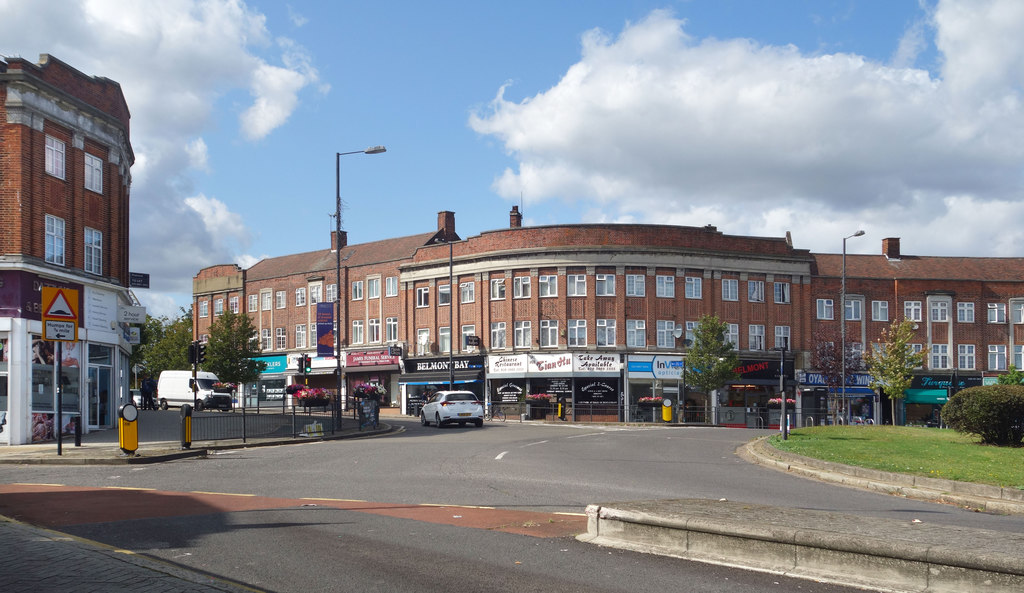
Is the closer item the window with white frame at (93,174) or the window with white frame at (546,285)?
the window with white frame at (93,174)

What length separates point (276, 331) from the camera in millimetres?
70812

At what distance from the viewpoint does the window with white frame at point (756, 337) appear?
57.5 m

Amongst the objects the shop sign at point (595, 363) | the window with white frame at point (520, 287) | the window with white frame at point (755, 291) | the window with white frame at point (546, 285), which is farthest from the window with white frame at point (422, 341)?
the window with white frame at point (755, 291)

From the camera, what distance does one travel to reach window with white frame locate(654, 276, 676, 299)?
183ft

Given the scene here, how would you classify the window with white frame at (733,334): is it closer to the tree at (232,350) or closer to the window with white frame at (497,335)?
the window with white frame at (497,335)

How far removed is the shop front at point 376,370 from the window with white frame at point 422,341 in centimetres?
177

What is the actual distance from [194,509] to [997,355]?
61549mm

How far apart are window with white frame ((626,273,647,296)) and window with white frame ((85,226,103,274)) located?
3313 centimetres

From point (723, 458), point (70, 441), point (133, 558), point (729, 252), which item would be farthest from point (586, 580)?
point (729, 252)

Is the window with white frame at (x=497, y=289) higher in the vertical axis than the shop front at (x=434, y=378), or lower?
higher

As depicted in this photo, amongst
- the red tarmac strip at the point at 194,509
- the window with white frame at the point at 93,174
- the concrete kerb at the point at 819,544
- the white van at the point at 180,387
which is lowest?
the white van at the point at 180,387

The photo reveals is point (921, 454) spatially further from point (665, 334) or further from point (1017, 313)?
point (1017, 313)

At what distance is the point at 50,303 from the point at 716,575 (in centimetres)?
1771

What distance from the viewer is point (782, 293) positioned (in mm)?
58656
